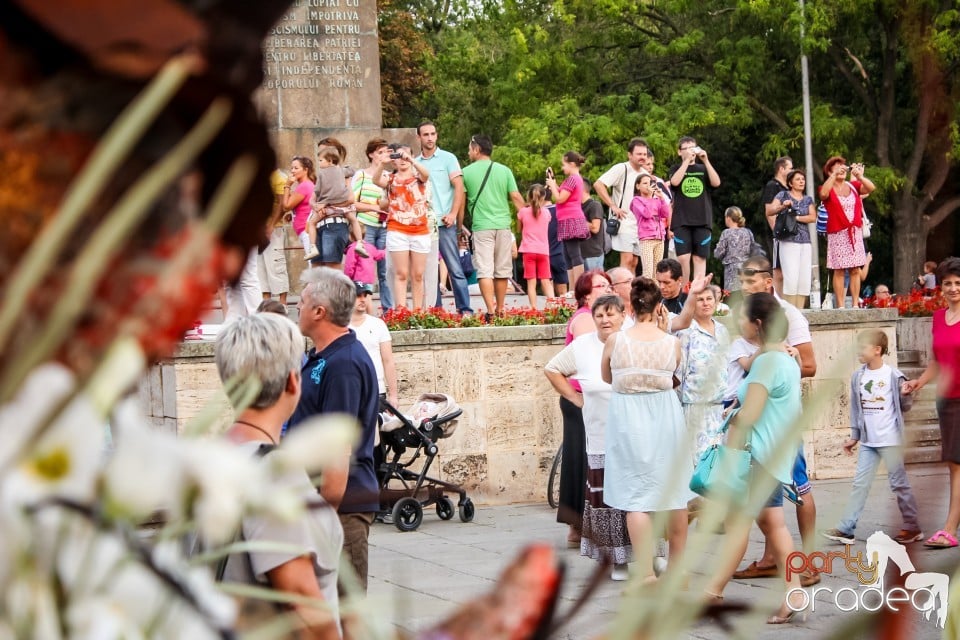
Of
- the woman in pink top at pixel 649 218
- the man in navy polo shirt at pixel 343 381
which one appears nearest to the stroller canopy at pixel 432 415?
the woman in pink top at pixel 649 218

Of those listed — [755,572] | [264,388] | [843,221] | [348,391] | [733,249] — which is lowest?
[755,572]

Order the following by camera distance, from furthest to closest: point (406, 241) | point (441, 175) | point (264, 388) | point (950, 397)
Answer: point (441, 175) → point (406, 241) → point (950, 397) → point (264, 388)

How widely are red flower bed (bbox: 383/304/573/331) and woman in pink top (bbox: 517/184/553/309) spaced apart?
2160mm

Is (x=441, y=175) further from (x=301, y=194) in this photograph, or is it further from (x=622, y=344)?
(x=622, y=344)

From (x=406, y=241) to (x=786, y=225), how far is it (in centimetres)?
430

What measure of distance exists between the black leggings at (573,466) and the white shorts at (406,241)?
3.63 m

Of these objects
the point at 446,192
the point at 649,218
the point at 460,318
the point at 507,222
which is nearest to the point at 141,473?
the point at 460,318

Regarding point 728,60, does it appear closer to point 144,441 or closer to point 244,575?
point 244,575

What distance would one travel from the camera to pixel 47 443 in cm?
53

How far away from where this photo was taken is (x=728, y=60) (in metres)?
30.7

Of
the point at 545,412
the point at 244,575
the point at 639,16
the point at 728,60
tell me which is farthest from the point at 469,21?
the point at 244,575

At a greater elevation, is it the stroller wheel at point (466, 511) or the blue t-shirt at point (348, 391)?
the blue t-shirt at point (348, 391)

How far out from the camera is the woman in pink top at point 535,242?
15.6m

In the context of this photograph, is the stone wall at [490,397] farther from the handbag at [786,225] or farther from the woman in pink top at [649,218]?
the woman in pink top at [649,218]
